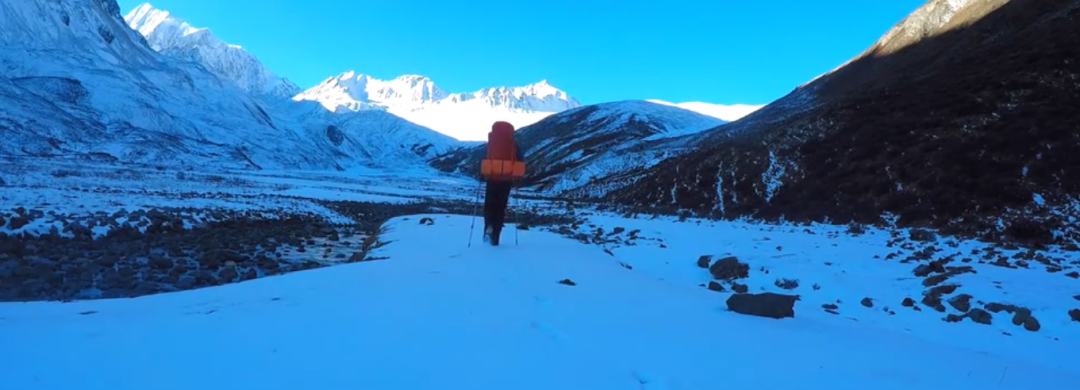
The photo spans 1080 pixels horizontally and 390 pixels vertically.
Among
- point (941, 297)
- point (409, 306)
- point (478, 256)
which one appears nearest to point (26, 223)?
point (478, 256)

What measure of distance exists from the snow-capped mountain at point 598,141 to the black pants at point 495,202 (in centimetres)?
1695

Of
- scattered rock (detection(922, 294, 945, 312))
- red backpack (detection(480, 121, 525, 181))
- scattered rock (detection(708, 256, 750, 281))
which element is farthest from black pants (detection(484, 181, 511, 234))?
scattered rock (detection(922, 294, 945, 312))

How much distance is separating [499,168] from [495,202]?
2.34 feet

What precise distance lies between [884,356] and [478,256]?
5.42 meters

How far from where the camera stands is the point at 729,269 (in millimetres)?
10547

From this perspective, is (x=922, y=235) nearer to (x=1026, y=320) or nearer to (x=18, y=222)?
(x=1026, y=320)

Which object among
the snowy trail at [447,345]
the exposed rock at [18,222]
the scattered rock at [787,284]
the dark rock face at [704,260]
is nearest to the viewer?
the snowy trail at [447,345]

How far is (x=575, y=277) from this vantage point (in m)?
6.76

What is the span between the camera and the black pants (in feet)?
30.2

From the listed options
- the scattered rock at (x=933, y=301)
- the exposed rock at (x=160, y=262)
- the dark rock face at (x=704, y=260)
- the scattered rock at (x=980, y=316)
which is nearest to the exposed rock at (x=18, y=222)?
the exposed rock at (x=160, y=262)

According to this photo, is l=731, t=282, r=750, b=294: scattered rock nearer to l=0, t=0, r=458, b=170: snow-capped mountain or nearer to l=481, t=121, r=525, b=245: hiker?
l=481, t=121, r=525, b=245: hiker

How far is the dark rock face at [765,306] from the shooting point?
509 centimetres

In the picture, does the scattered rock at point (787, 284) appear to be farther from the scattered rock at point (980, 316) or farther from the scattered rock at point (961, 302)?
the scattered rock at point (980, 316)

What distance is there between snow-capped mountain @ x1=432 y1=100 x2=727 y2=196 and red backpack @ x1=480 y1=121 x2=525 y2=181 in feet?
56.5
